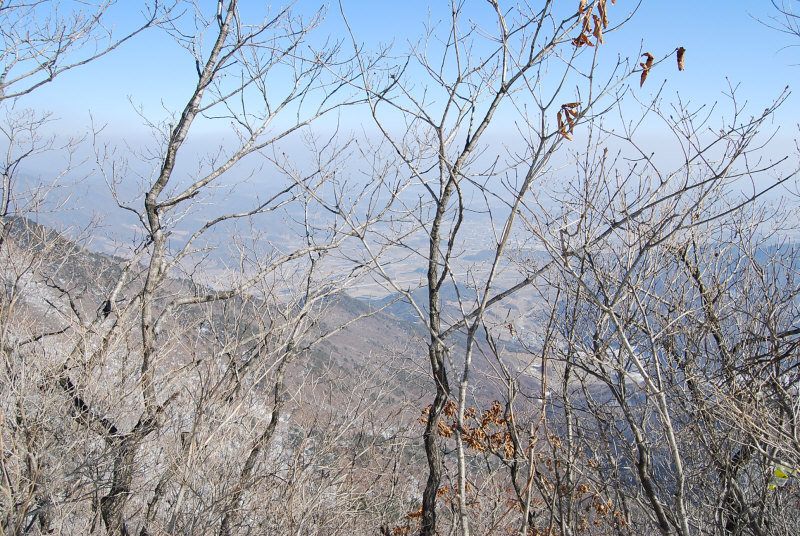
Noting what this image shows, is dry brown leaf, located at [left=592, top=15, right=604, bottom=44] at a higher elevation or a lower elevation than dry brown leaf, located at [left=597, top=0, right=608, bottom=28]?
lower

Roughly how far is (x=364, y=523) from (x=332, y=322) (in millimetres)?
73909

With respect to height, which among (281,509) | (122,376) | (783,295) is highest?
(783,295)

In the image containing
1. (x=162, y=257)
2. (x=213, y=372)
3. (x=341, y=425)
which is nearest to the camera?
(x=213, y=372)

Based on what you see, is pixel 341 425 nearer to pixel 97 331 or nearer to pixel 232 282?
pixel 232 282

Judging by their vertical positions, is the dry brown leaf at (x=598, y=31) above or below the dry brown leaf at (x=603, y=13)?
below

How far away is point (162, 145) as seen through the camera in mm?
6422

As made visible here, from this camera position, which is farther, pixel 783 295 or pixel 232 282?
pixel 232 282

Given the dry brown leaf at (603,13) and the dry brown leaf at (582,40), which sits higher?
the dry brown leaf at (603,13)

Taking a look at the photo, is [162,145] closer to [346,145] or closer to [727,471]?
[346,145]

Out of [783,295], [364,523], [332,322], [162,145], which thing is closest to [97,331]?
[162,145]

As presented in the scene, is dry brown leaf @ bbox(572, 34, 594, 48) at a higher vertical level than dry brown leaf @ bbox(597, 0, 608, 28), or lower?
lower

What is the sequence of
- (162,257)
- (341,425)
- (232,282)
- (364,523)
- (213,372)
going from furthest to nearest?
(364,523) → (341,425) → (232,282) → (162,257) → (213,372)

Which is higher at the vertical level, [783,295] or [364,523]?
[783,295]

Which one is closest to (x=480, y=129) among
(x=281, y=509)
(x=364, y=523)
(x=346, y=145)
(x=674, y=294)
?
(x=346, y=145)
